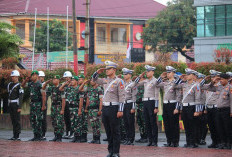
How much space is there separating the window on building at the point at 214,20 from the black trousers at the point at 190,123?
31.9m

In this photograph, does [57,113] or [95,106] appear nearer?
[95,106]

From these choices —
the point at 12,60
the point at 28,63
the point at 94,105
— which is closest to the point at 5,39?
the point at 12,60

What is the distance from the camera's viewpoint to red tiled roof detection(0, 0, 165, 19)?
52.6 m

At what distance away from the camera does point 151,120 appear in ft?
47.6

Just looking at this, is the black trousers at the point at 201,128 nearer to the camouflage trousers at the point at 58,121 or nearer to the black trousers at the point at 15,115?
the camouflage trousers at the point at 58,121

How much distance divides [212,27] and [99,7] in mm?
16766

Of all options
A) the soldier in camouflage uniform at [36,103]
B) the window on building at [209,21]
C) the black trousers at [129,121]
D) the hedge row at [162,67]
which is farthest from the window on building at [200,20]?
the soldier in camouflage uniform at [36,103]

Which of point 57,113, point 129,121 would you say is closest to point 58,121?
point 57,113

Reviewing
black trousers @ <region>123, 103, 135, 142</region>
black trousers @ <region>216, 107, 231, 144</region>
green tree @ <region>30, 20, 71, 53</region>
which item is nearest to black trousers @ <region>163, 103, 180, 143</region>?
black trousers @ <region>216, 107, 231, 144</region>

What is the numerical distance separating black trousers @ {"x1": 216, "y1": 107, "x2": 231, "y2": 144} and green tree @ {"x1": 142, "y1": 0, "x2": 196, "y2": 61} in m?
39.7

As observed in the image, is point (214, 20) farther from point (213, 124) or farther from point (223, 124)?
point (223, 124)

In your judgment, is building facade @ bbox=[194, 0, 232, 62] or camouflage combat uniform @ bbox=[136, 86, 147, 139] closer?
camouflage combat uniform @ bbox=[136, 86, 147, 139]

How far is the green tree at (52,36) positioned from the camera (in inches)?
1852

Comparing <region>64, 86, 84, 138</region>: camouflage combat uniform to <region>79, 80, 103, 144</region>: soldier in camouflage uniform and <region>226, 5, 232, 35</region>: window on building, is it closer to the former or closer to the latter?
<region>79, 80, 103, 144</region>: soldier in camouflage uniform
